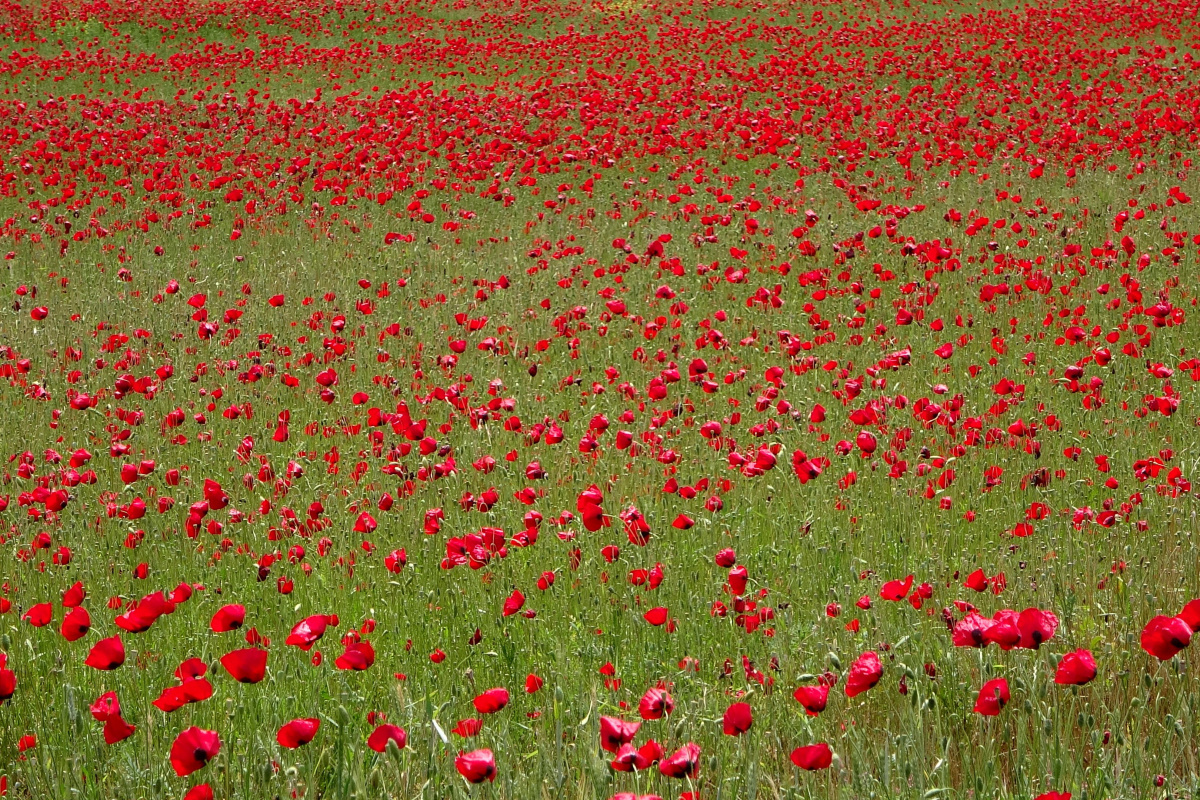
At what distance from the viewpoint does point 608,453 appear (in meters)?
5.43

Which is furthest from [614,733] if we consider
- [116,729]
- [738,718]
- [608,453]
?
[608,453]

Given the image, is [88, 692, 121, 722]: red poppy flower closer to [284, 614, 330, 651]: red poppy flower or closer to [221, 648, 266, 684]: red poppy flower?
[221, 648, 266, 684]: red poppy flower

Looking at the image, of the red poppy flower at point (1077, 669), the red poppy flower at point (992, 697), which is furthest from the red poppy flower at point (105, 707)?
the red poppy flower at point (1077, 669)

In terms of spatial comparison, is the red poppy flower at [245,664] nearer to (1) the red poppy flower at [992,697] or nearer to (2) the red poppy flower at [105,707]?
(2) the red poppy flower at [105,707]

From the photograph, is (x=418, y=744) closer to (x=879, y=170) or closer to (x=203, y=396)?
(x=203, y=396)

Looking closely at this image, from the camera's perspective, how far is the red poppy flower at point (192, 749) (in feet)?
6.93

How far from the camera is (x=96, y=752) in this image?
9.11 feet

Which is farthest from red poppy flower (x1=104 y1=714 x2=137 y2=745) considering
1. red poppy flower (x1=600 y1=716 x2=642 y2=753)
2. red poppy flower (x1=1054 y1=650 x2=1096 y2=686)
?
red poppy flower (x1=1054 y1=650 x2=1096 y2=686)

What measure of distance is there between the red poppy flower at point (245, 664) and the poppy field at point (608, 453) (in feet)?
0.04

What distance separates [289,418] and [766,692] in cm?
387

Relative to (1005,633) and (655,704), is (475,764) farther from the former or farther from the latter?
(1005,633)

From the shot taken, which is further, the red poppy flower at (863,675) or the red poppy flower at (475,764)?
the red poppy flower at (863,675)

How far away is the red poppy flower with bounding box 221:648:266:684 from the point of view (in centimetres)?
233

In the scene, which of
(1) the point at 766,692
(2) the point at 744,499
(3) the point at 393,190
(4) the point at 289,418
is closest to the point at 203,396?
(4) the point at 289,418
